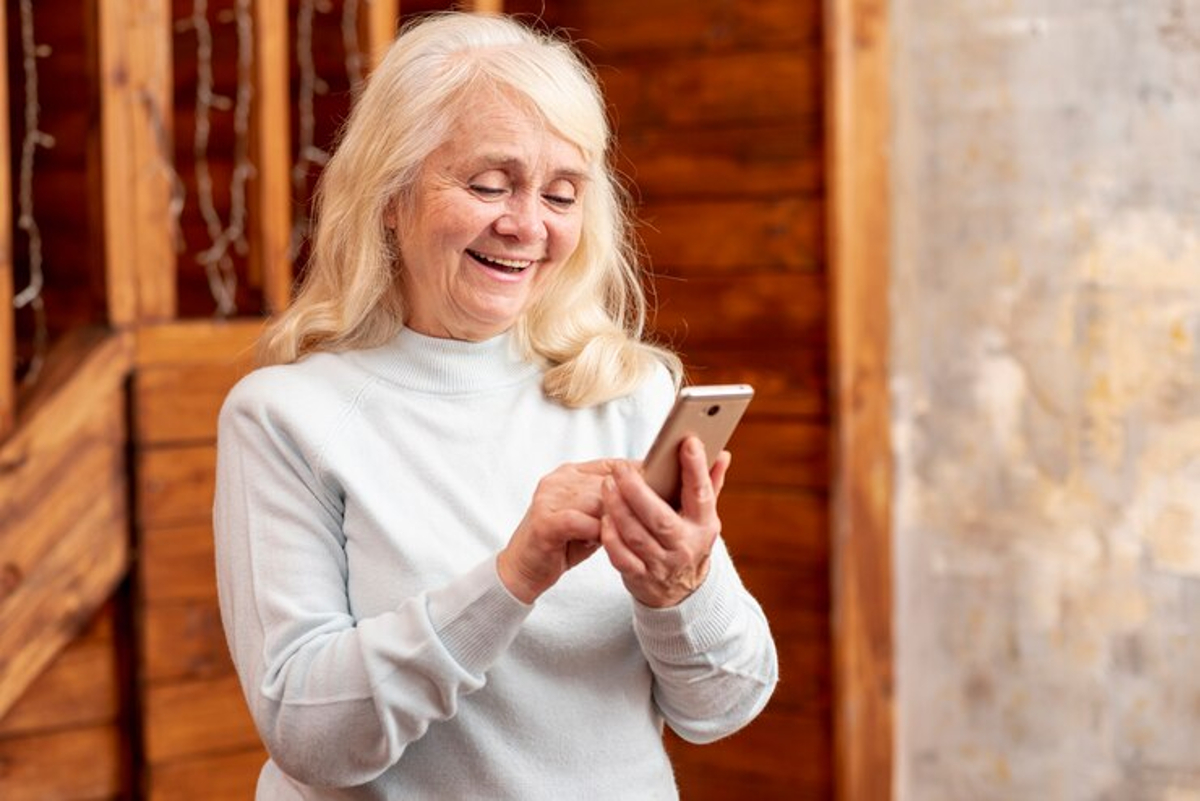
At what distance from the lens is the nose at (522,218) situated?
1.53 meters

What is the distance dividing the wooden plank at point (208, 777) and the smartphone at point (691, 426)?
5.09ft

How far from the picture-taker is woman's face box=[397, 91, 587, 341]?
1.53 m

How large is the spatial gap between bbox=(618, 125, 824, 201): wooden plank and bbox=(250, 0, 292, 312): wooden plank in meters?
0.78

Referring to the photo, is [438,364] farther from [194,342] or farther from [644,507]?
[194,342]

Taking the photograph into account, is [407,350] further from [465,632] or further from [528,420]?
[465,632]

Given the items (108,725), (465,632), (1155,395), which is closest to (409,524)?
(465,632)

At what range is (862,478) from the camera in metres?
3.31

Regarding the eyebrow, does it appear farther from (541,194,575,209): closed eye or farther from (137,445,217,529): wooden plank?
(137,445,217,529): wooden plank

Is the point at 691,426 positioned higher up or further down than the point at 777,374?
higher up

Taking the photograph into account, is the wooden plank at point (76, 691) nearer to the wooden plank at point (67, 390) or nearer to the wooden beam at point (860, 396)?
the wooden plank at point (67, 390)

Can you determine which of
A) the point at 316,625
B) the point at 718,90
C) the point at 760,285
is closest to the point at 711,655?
the point at 316,625

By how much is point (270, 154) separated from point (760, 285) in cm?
100

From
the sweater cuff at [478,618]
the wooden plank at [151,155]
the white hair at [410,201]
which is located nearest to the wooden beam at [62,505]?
the wooden plank at [151,155]

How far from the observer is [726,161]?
3381mm
